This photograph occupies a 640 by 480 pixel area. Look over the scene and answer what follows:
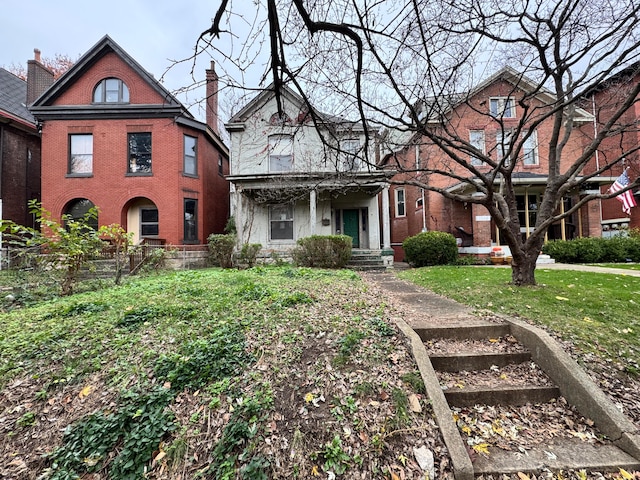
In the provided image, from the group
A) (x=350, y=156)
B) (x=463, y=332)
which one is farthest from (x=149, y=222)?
(x=463, y=332)

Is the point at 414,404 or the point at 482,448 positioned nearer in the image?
the point at 482,448

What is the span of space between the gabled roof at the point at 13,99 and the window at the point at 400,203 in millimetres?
19266

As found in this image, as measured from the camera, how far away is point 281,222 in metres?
13.9

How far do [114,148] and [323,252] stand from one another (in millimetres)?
10654

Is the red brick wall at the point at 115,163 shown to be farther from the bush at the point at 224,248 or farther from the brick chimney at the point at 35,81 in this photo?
the bush at the point at 224,248

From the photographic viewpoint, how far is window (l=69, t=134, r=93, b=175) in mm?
12688

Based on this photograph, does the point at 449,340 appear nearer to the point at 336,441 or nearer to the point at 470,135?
the point at 336,441

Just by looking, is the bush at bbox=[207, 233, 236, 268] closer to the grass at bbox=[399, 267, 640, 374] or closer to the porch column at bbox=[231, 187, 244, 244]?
the porch column at bbox=[231, 187, 244, 244]

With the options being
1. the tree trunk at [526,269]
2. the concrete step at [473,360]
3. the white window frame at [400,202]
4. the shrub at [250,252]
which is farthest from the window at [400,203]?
the concrete step at [473,360]

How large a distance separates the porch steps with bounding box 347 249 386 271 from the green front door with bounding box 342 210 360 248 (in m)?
1.95

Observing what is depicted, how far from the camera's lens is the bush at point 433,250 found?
36.8 feet

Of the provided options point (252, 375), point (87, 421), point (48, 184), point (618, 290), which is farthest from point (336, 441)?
point (48, 184)

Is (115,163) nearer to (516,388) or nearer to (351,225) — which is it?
(351,225)

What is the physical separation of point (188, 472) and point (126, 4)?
434 cm
